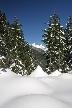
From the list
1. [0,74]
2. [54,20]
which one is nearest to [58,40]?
[54,20]

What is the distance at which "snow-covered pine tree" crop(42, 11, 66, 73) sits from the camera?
102ft

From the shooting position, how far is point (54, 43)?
31.8m

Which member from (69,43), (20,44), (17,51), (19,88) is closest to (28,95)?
(19,88)

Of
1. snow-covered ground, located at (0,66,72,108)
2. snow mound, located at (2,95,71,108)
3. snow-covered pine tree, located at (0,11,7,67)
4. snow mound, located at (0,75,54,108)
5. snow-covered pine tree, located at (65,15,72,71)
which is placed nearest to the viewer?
snow mound, located at (2,95,71,108)

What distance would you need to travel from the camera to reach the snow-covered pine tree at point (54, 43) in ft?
102

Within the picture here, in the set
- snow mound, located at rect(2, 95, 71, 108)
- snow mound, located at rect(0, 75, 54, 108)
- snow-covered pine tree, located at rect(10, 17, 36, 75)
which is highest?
snow-covered pine tree, located at rect(10, 17, 36, 75)

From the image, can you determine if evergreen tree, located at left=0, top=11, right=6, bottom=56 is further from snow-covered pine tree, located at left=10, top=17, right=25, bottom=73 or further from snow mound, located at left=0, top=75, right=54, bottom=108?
snow mound, located at left=0, top=75, right=54, bottom=108

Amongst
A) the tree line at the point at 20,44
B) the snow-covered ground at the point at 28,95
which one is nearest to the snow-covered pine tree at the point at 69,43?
the tree line at the point at 20,44

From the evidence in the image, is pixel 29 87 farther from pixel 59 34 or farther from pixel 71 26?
pixel 71 26

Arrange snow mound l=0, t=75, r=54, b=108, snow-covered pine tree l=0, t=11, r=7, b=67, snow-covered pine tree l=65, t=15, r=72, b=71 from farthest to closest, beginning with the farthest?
snow-covered pine tree l=65, t=15, r=72, b=71 < snow-covered pine tree l=0, t=11, r=7, b=67 < snow mound l=0, t=75, r=54, b=108

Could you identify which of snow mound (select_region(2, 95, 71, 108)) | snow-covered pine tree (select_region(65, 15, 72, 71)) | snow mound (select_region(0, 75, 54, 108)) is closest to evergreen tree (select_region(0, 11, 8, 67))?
snow-covered pine tree (select_region(65, 15, 72, 71))

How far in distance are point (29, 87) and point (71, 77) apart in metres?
6.16

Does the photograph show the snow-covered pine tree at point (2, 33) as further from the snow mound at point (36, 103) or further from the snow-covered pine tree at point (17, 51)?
the snow mound at point (36, 103)

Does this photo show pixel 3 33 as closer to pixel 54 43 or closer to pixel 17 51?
pixel 17 51
